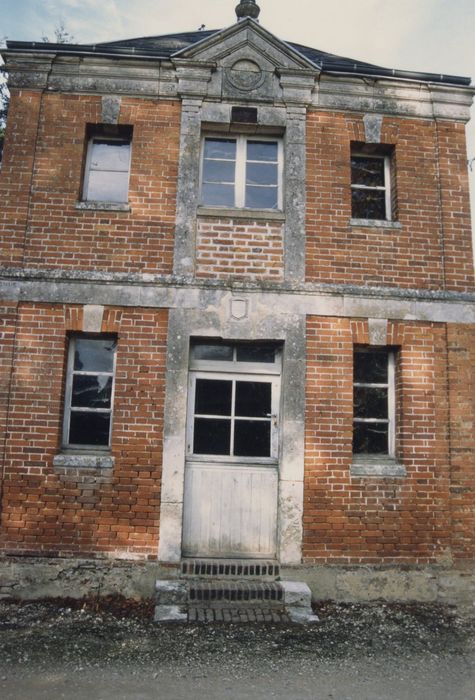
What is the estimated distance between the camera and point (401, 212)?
695cm

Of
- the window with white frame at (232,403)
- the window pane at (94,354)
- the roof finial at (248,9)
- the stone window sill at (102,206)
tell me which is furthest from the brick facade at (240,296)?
the roof finial at (248,9)

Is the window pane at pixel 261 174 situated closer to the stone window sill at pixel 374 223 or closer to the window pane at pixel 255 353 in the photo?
the stone window sill at pixel 374 223

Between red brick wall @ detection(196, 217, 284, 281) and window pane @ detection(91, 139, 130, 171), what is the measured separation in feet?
4.58

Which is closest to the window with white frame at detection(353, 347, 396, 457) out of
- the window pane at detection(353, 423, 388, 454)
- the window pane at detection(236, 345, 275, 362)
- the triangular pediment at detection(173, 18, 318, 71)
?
the window pane at detection(353, 423, 388, 454)

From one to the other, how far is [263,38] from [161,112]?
1701 mm

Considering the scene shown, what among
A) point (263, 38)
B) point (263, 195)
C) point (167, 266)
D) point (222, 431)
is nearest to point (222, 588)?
point (222, 431)

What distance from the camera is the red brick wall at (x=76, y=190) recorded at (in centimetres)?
657

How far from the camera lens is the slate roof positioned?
6840 millimetres

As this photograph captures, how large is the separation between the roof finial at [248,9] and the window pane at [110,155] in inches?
103

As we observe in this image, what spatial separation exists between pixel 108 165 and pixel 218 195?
1499 millimetres

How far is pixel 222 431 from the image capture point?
21.6 feet

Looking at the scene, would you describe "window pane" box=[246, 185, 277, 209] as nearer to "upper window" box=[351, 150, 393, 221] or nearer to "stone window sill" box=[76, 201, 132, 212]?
"upper window" box=[351, 150, 393, 221]

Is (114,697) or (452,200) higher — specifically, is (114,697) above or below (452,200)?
below

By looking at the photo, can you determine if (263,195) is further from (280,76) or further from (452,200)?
(452,200)
